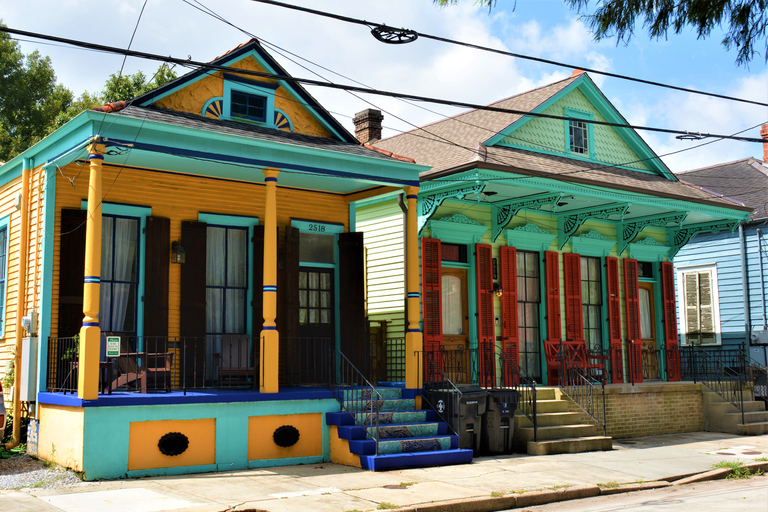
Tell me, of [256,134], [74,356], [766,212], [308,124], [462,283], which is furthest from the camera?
[766,212]

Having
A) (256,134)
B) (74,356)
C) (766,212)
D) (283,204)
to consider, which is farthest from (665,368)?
(74,356)

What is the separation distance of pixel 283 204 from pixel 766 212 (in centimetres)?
1355

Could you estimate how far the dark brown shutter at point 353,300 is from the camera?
1419 centimetres

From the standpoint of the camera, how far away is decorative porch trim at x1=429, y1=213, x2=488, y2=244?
50.5 ft

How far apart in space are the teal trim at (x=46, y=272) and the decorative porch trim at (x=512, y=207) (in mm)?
8705

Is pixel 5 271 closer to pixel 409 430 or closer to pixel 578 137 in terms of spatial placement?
pixel 409 430

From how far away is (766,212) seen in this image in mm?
20438

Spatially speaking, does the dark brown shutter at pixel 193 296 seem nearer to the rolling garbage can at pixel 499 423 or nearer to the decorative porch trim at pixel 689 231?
the rolling garbage can at pixel 499 423

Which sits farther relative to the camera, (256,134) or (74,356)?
(256,134)

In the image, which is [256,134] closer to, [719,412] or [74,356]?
[74,356]

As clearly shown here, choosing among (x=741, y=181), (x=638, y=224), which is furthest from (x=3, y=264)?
(x=741, y=181)

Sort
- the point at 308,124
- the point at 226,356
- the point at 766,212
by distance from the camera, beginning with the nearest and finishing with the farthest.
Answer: the point at 226,356 < the point at 308,124 < the point at 766,212

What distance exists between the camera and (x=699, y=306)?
21703mm

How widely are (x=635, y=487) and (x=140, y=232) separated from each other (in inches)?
331
